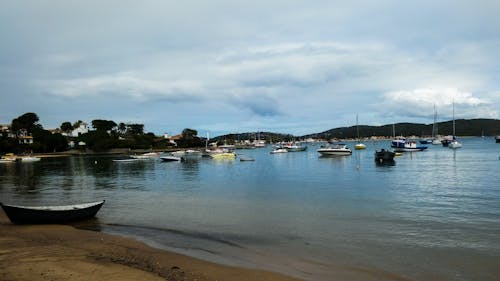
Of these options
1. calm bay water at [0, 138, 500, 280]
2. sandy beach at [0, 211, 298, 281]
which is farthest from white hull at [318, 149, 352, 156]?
sandy beach at [0, 211, 298, 281]

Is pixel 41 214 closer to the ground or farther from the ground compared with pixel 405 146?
closer to the ground

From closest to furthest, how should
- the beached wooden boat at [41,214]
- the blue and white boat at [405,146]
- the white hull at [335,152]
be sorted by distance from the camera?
the beached wooden boat at [41,214]
the white hull at [335,152]
the blue and white boat at [405,146]

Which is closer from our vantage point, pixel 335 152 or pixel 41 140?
pixel 335 152

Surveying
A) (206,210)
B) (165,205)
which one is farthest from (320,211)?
(165,205)

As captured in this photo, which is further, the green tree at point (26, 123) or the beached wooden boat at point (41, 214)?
the green tree at point (26, 123)

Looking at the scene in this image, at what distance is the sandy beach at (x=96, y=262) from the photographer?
40.1 ft

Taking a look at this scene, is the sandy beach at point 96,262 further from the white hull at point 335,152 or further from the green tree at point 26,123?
the green tree at point 26,123

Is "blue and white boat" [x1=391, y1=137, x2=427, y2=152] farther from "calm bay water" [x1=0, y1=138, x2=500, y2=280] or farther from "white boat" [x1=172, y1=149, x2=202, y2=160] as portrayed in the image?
"calm bay water" [x1=0, y1=138, x2=500, y2=280]

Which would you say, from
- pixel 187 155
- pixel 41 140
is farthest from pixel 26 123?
pixel 187 155

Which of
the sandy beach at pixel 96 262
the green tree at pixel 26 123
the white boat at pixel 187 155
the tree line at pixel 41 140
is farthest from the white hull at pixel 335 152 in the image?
the green tree at pixel 26 123

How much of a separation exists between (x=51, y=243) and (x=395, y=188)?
3136 cm

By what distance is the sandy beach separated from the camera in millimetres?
12227

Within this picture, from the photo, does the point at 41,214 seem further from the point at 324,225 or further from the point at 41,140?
the point at 41,140

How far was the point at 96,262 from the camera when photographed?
1388 centimetres
